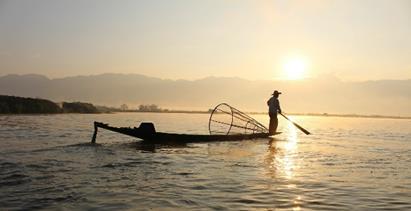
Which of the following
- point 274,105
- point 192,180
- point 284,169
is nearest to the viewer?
point 192,180

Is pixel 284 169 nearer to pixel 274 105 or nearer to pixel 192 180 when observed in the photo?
pixel 192 180

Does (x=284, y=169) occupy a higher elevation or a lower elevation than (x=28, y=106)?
lower

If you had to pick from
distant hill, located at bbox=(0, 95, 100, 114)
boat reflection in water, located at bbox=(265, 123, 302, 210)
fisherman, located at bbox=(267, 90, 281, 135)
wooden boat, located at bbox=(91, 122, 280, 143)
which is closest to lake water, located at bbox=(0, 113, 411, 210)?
boat reflection in water, located at bbox=(265, 123, 302, 210)

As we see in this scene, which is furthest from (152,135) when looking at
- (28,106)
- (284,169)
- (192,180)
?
(28,106)

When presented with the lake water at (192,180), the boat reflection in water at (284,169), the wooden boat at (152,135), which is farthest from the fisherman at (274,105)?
the lake water at (192,180)

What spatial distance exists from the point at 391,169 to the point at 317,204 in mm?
8236

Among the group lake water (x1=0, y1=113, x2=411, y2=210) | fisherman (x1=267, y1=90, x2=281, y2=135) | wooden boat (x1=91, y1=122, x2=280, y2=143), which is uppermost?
fisherman (x1=267, y1=90, x2=281, y2=135)

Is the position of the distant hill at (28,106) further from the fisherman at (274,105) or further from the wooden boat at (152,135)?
the wooden boat at (152,135)

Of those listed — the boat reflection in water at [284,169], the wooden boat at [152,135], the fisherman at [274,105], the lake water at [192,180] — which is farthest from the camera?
the fisherman at [274,105]

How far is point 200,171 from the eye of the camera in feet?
49.2

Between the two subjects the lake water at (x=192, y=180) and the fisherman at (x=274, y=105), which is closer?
the lake water at (x=192, y=180)

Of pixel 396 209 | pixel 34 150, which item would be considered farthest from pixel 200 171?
pixel 34 150

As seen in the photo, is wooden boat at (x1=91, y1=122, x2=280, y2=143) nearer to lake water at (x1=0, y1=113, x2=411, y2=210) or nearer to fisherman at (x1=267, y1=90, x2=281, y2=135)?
lake water at (x1=0, y1=113, x2=411, y2=210)

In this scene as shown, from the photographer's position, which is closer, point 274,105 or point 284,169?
point 284,169
